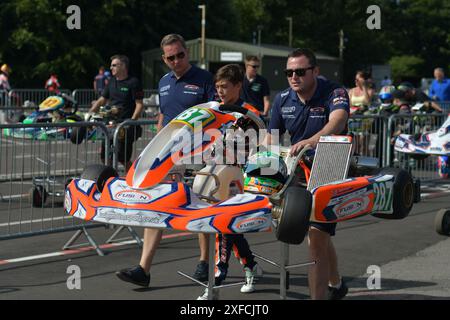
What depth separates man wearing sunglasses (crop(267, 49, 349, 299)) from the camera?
21.5 feet

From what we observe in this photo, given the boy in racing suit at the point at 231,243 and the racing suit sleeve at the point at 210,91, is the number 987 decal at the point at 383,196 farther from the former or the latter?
the racing suit sleeve at the point at 210,91

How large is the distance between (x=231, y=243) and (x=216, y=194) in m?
0.76

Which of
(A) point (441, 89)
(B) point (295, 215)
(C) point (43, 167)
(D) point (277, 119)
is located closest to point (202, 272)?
(D) point (277, 119)

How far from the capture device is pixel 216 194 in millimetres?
6672

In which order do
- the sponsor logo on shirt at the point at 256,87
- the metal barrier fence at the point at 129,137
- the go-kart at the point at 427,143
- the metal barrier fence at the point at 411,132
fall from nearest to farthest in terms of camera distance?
1. the metal barrier fence at the point at 129,137
2. the go-kart at the point at 427,143
3. the sponsor logo on shirt at the point at 256,87
4. the metal barrier fence at the point at 411,132

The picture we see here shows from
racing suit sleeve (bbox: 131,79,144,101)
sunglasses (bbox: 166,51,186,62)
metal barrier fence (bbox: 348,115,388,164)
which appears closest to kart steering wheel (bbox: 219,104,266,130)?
sunglasses (bbox: 166,51,186,62)

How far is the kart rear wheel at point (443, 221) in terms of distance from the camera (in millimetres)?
10062

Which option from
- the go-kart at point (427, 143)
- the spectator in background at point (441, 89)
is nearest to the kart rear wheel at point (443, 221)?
the go-kart at point (427, 143)

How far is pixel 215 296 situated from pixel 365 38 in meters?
76.8

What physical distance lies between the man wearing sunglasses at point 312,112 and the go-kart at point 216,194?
0.27 m

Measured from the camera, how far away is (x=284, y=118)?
6949mm

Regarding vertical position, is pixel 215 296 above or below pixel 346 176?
below
